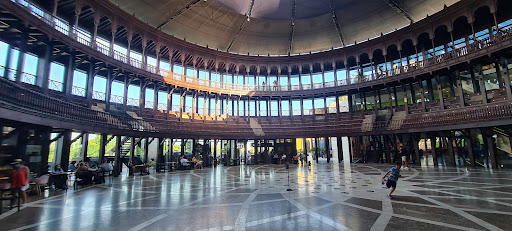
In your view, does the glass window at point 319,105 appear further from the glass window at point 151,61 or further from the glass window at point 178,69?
the glass window at point 151,61

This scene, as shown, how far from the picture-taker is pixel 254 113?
34156mm

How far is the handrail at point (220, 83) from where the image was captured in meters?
16.7

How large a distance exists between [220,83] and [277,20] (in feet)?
39.4

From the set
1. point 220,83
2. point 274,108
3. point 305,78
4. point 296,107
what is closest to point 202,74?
point 220,83

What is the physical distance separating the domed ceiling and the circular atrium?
18 cm

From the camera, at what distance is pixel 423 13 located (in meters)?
26.3

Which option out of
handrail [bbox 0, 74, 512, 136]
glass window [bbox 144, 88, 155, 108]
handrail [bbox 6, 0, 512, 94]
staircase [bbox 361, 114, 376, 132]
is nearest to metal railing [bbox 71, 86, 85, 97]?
handrail [bbox 6, 0, 512, 94]

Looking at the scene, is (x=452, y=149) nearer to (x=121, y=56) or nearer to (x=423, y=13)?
(x=423, y=13)

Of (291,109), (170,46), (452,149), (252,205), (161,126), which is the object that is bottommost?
(252,205)

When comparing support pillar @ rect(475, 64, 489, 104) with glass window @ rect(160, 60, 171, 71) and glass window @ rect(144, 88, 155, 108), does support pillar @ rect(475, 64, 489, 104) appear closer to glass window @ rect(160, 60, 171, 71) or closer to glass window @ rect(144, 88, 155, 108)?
glass window @ rect(160, 60, 171, 71)

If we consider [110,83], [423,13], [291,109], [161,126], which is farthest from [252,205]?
[423,13]

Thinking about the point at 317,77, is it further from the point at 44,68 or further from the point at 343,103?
the point at 44,68

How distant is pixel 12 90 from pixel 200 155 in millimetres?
18111

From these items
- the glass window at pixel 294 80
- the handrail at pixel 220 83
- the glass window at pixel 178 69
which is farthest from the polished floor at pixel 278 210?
the glass window at pixel 294 80
